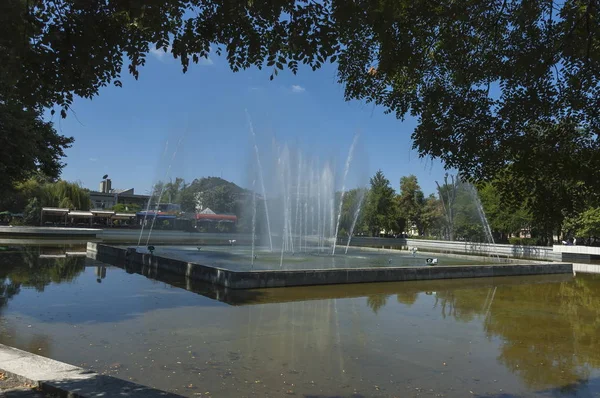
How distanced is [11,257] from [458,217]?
36684 millimetres

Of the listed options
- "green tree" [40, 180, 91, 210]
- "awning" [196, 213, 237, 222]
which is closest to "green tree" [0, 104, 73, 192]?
"green tree" [40, 180, 91, 210]

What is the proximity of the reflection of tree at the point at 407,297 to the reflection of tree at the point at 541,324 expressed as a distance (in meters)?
0.67

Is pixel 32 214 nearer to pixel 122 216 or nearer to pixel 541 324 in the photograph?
pixel 122 216

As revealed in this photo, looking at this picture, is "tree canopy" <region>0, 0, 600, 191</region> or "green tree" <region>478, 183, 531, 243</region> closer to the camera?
"tree canopy" <region>0, 0, 600, 191</region>

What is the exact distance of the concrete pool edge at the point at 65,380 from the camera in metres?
4.00

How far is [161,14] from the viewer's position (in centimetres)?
457

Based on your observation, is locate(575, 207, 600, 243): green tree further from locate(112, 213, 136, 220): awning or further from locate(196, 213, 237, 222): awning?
locate(112, 213, 136, 220): awning

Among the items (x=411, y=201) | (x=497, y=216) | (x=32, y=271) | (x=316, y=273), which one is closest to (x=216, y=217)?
(x=411, y=201)

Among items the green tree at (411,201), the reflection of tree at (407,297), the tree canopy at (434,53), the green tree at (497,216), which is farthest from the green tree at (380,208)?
the tree canopy at (434,53)

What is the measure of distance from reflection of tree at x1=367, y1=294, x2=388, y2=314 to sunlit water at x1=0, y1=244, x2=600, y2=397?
5 centimetres

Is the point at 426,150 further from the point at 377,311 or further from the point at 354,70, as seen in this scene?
the point at 377,311

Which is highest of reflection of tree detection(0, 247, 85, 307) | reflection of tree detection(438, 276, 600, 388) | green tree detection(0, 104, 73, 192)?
green tree detection(0, 104, 73, 192)

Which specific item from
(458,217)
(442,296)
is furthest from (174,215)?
(442,296)

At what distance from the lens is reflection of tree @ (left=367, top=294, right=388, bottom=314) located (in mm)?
10601
